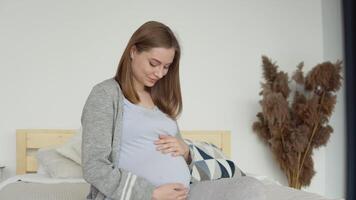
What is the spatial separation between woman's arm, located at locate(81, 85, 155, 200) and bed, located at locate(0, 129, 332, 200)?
0.53 metres

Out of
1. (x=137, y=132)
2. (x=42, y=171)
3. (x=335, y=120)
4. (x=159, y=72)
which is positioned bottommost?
(x=42, y=171)

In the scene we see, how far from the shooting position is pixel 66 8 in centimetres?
260

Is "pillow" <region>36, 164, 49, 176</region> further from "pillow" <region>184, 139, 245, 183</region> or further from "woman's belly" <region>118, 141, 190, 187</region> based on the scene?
"woman's belly" <region>118, 141, 190, 187</region>

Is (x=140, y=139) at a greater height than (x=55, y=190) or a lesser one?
greater

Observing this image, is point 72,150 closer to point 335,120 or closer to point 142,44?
point 142,44

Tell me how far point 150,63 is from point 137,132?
196mm

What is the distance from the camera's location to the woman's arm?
3.45 ft

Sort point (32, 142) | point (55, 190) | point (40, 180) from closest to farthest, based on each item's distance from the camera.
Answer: point (55, 190), point (40, 180), point (32, 142)

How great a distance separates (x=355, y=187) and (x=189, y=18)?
153 centimetres

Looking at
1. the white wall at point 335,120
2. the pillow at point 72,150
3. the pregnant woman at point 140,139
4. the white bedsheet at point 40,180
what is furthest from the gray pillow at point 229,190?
the white wall at point 335,120

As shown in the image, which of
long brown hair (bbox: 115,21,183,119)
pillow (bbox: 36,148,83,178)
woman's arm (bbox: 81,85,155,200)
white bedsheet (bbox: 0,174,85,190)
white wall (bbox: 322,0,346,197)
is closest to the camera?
woman's arm (bbox: 81,85,155,200)

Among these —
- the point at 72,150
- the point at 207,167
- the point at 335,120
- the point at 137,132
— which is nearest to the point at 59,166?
the point at 72,150

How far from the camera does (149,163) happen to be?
114 centimetres

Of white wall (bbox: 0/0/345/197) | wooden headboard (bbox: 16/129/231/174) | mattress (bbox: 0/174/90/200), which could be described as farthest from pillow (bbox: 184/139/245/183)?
wooden headboard (bbox: 16/129/231/174)
